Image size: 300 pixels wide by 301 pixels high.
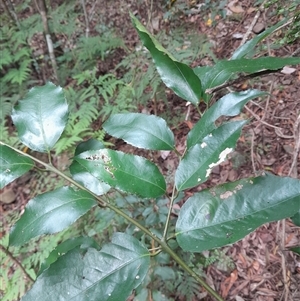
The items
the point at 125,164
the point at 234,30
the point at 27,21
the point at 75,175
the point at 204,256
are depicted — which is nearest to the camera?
the point at 125,164

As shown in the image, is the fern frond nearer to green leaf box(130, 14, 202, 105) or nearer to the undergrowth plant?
the undergrowth plant

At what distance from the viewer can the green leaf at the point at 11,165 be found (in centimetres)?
74

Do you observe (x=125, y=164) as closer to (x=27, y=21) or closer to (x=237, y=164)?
(x=237, y=164)

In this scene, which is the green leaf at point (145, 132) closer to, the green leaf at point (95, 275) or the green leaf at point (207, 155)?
the green leaf at point (207, 155)

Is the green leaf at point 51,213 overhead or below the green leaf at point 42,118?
below

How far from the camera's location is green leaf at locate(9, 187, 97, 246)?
692mm

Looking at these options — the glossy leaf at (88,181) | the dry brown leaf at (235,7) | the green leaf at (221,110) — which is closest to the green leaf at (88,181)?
the glossy leaf at (88,181)

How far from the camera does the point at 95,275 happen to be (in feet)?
1.95

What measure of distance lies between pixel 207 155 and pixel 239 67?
0.63 ft

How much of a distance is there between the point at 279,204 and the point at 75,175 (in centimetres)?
46

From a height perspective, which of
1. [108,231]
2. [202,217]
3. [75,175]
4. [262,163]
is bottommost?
[262,163]

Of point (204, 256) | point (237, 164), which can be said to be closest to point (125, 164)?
point (204, 256)

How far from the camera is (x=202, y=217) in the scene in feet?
2.03

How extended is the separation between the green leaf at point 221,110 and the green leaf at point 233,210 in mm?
124
